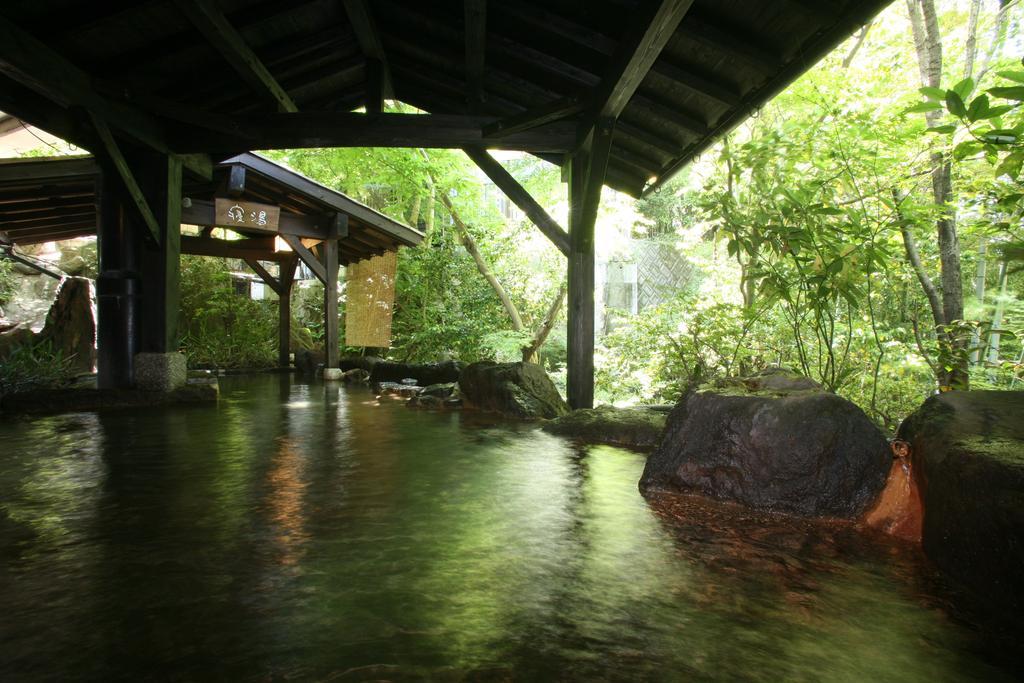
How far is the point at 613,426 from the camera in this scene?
5008 millimetres

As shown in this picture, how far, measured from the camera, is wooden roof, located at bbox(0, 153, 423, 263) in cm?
695

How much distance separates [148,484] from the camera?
3.18m

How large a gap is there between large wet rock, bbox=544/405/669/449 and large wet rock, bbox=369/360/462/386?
459 centimetres

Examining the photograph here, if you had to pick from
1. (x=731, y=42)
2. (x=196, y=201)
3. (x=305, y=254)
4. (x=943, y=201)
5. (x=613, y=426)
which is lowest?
(x=613, y=426)

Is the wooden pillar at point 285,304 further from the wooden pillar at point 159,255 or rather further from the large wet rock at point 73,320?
the wooden pillar at point 159,255

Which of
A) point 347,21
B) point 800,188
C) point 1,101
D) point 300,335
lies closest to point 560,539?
point 800,188

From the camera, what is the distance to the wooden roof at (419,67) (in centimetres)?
395

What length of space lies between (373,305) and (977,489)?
11.7 m

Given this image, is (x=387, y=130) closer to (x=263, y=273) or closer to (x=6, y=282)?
(x=263, y=273)

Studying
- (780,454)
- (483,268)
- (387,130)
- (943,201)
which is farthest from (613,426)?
(483,268)

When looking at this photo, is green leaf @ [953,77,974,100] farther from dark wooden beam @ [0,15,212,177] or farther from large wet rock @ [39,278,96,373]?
large wet rock @ [39,278,96,373]

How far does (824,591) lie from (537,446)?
2.75m

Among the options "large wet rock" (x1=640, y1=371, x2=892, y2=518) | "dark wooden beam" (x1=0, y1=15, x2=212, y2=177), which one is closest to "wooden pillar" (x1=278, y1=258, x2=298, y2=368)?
"dark wooden beam" (x1=0, y1=15, x2=212, y2=177)

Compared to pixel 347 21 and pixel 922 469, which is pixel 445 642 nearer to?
pixel 922 469
